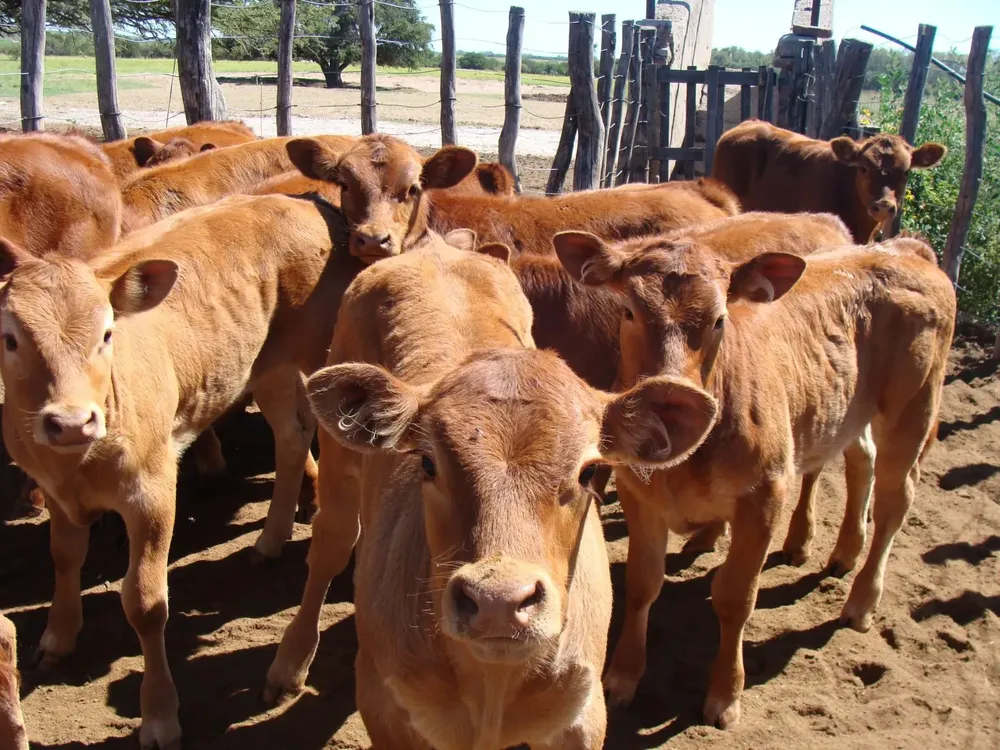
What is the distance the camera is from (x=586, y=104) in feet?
34.6

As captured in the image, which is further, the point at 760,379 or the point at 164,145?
the point at 164,145

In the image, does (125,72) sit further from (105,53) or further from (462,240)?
(462,240)

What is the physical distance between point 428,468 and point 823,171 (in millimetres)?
8414

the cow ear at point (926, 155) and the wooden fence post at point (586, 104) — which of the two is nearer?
the cow ear at point (926, 155)

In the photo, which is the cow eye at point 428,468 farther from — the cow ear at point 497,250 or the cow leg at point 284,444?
the cow leg at point 284,444

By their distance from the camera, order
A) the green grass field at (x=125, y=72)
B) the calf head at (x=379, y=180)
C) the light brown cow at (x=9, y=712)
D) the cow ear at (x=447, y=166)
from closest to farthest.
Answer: the light brown cow at (x=9, y=712) < the calf head at (x=379, y=180) < the cow ear at (x=447, y=166) < the green grass field at (x=125, y=72)

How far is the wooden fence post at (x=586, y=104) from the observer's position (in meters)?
10.2

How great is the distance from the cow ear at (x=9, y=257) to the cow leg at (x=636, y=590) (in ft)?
9.94

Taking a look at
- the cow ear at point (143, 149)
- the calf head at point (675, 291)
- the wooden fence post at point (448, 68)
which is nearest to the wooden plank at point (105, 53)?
the cow ear at point (143, 149)

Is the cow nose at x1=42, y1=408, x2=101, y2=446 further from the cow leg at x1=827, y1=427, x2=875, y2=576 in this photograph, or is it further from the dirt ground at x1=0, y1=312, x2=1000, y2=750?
the cow leg at x1=827, y1=427, x2=875, y2=576

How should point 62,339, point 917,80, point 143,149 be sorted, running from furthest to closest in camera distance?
point 917,80, point 143,149, point 62,339

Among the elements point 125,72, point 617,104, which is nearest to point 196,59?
point 617,104

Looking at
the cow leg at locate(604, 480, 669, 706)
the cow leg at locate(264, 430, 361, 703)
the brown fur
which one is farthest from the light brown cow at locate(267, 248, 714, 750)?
the brown fur

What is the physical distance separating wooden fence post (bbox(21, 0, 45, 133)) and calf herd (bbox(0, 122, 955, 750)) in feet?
6.93
